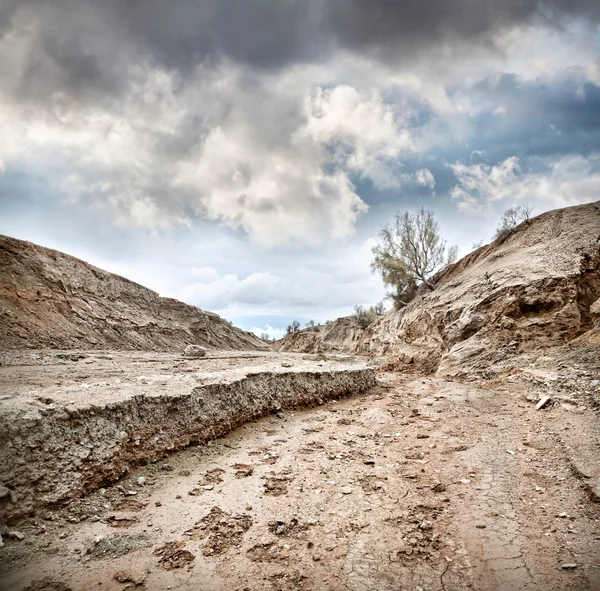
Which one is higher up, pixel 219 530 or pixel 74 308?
pixel 74 308

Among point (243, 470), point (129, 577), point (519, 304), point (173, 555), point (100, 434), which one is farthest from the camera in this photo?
point (519, 304)

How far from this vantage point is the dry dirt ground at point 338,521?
8.21ft

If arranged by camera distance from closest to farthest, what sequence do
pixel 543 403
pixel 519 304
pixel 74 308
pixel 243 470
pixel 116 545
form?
pixel 116 545 < pixel 243 470 < pixel 543 403 < pixel 519 304 < pixel 74 308

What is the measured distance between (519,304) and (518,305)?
1.5 inches

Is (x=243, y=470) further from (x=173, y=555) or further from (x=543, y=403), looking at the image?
(x=543, y=403)

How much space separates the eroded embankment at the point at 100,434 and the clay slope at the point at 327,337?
25335 mm

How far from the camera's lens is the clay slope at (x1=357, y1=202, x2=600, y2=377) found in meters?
8.73

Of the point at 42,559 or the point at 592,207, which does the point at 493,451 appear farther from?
the point at 592,207

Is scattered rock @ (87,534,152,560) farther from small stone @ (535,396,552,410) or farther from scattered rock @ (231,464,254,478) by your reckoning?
small stone @ (535,396,552,410)

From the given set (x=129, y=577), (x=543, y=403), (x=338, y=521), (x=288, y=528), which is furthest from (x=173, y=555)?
(x=543, y=403)

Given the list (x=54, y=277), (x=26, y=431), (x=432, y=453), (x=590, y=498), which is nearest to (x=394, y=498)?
(x=432, y=453)

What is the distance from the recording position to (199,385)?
5.21m

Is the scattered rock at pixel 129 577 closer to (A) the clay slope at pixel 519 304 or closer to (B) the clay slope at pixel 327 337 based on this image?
(A) the clay slope at pixel 519 304

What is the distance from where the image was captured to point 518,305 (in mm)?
9664
